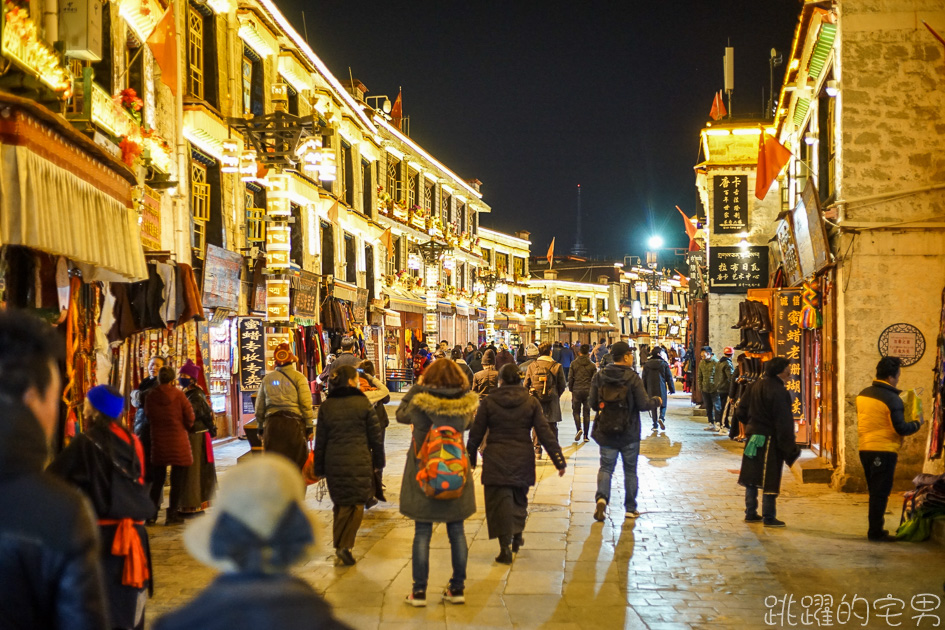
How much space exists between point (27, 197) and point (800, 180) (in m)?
13.1

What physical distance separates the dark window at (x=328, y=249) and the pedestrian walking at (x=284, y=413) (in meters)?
15.3

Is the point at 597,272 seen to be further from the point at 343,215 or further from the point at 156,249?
the point at 156,249

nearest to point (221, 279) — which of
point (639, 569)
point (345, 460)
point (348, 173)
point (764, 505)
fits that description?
point (345, 460)

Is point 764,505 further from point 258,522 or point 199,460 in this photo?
point 258,522

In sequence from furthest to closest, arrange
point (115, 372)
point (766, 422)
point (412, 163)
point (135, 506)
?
1. point (412, 163)
2. point (115, 372)
3. point (766, 422)
4. point (135, 506)

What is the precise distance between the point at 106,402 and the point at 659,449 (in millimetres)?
12152

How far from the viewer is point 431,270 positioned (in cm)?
3256

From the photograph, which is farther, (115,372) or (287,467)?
(115,372)

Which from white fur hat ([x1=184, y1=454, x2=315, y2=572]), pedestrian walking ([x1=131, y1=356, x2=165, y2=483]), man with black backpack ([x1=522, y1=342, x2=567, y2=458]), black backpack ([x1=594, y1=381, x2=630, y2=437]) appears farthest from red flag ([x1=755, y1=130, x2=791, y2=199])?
A: white fur hat ([x1=184, y1=454, x2=315, y2=572])

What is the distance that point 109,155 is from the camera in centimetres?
807

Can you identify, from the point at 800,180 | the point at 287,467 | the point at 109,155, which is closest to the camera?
the point at 287,467

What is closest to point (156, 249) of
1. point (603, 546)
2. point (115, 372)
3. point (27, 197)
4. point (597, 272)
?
point (115, 372)

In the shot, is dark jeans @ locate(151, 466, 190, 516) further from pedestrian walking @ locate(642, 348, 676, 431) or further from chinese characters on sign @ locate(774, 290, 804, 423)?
pedestrian walking @ locate(642, 348, 676, 431)

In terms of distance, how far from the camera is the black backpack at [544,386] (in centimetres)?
1366
